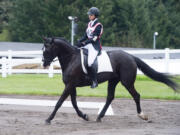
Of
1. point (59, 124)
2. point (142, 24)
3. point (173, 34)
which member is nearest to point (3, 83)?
point (59, 124)

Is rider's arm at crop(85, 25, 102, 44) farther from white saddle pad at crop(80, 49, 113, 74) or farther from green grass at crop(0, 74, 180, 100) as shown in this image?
green grass at crop(0, 74, 180, 100)

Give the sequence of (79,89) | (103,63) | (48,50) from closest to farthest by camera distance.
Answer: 1. (48,50)
2. (103,63)
3. (79,89)

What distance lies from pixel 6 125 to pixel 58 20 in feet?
165

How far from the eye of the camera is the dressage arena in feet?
26.3

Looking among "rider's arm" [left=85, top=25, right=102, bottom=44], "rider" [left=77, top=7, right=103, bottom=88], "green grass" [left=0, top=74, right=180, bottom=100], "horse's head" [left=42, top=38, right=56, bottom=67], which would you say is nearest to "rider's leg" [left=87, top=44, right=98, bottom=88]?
"rider" [left=77, top=7, right=103, bottom=88]

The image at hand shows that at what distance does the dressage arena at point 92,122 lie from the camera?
801 centimetres

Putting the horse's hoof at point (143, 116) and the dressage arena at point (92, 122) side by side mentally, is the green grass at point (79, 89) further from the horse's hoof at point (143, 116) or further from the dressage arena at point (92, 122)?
the horse's hoof at point (143, 116)

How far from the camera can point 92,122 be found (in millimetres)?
9523

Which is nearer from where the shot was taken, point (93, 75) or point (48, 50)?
point (48, 50)

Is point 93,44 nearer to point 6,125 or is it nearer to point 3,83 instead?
point 6,125

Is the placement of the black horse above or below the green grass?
above

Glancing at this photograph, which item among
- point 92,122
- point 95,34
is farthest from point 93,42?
point 92,122

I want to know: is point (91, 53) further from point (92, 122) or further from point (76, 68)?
point (92, 122)

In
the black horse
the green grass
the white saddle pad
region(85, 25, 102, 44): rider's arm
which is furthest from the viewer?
the green grass
